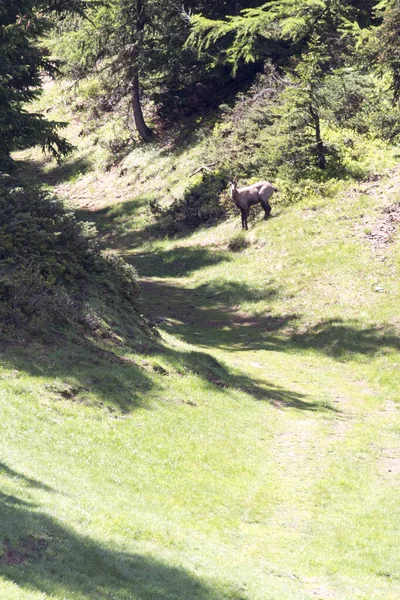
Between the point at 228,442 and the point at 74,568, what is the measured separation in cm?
926

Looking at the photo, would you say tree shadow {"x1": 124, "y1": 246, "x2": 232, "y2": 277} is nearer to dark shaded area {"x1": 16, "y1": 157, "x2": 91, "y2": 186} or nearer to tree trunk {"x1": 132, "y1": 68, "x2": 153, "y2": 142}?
tree trunk {"x1": 132, "y1": 68, "x2": 153, "y2": 142}

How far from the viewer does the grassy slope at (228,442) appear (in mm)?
9883

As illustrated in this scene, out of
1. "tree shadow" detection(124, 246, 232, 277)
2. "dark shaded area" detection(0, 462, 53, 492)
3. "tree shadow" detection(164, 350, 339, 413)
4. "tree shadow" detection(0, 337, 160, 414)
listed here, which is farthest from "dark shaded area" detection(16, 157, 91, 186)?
"dark shaded area" detection(0, 462, 53, 492)

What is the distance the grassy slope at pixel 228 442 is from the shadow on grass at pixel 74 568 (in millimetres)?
31

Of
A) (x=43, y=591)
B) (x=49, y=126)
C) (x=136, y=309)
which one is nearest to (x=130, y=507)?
(x=43, y=591)

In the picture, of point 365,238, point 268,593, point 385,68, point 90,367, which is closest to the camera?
point 268,593

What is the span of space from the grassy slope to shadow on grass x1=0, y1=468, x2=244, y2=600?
0.03 meters

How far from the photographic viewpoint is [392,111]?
3462 cm

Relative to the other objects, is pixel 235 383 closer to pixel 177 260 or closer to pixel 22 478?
pixel 22 478

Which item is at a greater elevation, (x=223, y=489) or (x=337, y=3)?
(x=337, y=3)

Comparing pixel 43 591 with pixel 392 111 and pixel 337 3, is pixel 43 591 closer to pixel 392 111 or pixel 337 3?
pixel 392 111

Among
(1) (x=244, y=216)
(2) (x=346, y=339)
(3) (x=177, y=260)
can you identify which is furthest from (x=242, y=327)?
(1) (x=244, y=216)

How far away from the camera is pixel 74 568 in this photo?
8484 mm

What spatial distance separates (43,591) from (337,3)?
40.3 meters
